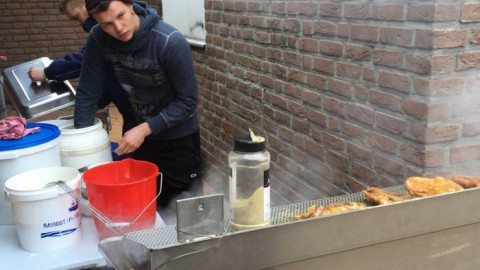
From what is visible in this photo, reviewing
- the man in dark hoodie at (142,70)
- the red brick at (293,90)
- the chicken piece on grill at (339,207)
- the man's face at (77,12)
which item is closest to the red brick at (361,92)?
the red brick at (293,90)

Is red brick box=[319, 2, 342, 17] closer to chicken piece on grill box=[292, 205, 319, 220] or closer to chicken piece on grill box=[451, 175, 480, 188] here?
chicken piece on grill box=[451, 175, 480, 188]

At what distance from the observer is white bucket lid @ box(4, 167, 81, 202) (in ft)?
5.45

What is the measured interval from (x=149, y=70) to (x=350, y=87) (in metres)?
1.06

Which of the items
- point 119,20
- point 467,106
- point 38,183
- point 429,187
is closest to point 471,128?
point 467,106

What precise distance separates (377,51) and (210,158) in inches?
103

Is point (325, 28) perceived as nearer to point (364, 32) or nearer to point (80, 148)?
point (364, 32)

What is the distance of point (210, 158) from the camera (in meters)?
4.55

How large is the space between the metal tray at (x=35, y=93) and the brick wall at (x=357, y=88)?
1.34 metres

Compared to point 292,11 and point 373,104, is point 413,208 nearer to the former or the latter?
point 373,104

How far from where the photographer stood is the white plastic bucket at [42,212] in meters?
1.67

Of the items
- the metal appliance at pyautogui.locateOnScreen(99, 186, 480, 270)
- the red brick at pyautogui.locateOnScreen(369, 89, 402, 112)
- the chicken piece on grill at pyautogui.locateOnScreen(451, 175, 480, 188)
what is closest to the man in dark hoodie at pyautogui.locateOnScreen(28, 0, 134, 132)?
the red brick at pyautogui.locateOnScreen(369, 89, 402, 112)

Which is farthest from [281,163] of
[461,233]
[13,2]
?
[13,2]

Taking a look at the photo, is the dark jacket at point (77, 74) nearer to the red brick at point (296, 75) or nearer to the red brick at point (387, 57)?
the red brick at point (296, 75)

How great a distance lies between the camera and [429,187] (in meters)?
1.39
